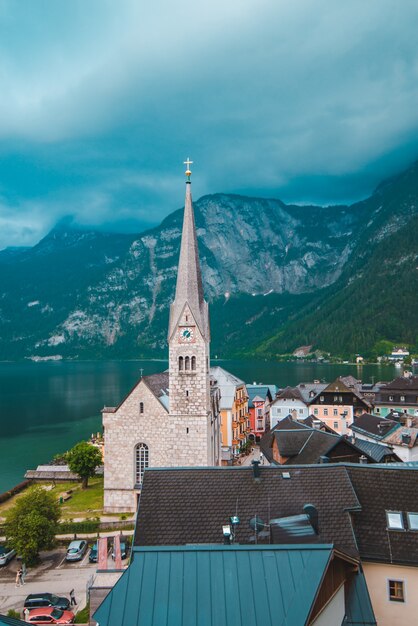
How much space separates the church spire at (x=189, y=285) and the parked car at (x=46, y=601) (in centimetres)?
1928

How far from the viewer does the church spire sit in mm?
38156

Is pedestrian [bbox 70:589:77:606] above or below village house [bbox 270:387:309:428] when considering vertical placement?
below

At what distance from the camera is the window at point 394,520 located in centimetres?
1686

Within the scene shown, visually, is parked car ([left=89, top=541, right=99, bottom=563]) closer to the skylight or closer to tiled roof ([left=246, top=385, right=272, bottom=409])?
the skylight

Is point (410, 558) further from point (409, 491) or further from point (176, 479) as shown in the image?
point (176, 479)

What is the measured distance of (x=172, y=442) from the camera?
37.2 m

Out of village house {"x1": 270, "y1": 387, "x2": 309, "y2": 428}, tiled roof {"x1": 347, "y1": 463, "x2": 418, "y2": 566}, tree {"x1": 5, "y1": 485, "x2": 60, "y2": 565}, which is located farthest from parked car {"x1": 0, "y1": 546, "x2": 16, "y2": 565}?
village house {"x1": 270, "y1": 387, "x2": 309, "y2": 428}

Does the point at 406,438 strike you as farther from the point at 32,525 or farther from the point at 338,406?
the point at 32,525

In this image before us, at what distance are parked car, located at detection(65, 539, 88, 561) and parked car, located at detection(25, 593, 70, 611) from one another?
6.26 metres

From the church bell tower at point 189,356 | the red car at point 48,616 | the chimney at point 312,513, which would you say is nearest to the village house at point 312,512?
the chimney at point 312,513

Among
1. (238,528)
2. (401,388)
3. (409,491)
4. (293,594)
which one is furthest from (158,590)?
(401,388)

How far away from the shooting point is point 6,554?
31281 millimetres

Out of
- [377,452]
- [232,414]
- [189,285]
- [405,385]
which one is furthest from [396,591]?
[405,385]

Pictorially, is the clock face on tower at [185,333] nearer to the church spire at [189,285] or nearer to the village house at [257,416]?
the church spire at [189,285]
